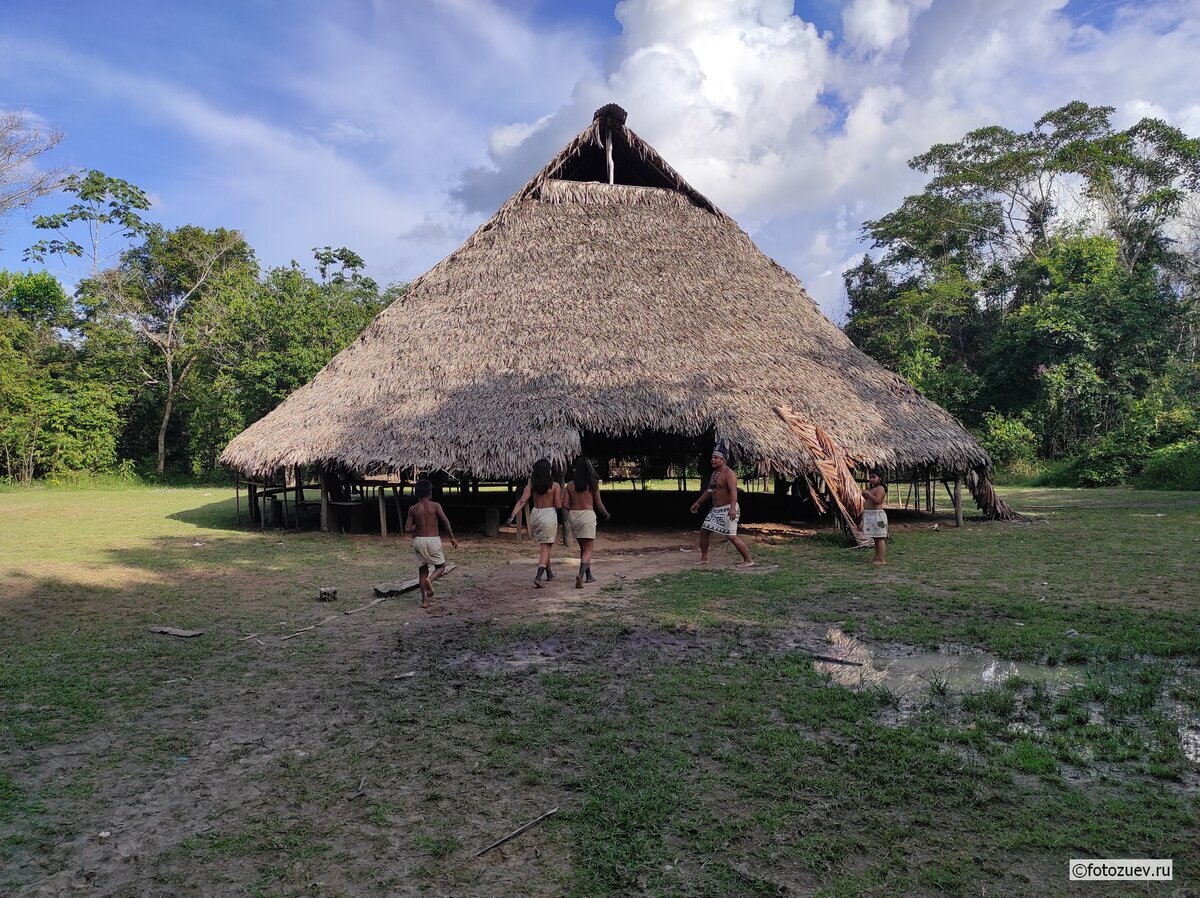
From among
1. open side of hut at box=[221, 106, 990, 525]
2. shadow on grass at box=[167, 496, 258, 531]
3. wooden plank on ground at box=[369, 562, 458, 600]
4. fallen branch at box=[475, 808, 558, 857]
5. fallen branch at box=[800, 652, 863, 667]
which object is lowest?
fallen branch at box=[475, 808, 558, 857]

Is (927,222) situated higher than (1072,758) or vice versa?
(927,222)

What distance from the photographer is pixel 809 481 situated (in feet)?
37.4

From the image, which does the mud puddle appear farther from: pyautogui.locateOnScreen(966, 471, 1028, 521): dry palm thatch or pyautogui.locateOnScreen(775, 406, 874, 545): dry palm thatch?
pyautogui.locateOnScreen(966, 471, 1028, 521): dry palm thatch

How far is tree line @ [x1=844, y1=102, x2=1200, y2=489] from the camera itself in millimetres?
22672

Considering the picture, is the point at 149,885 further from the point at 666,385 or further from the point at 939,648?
the point at 666,385

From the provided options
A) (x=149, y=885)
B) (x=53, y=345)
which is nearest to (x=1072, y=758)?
(x=149, y=885)

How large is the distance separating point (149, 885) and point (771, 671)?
365 centimetres

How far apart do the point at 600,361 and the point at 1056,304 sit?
18939 millimetres

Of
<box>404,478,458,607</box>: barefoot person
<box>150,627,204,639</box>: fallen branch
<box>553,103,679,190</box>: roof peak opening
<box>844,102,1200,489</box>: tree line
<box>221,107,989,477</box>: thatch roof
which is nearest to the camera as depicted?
<box>150,627,204,639</box>: fallen branch

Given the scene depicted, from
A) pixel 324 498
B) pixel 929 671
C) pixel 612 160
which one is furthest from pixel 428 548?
pixel 612 160

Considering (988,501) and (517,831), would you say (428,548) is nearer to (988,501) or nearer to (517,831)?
(517,831)

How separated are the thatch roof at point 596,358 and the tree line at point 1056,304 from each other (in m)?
11.8

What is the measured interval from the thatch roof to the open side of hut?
36 mm

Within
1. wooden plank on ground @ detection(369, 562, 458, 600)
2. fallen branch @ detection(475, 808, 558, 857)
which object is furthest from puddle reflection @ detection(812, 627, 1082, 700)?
wooden plank on ground @ detection(369, 562, 458, 600)
